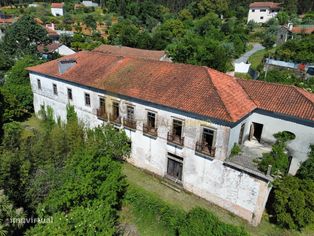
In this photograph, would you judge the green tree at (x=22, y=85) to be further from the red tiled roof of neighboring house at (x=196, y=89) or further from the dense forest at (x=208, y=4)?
the dense forest at (x=208, y=4)

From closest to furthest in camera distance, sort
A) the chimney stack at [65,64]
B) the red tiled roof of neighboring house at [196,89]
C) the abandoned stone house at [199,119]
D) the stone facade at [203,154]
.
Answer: the stone facade at [203,154] < the abandoned stone house at [199,119] < the red tiled roof of neighboring house at [196,89] < the chimney stack at [65,64]

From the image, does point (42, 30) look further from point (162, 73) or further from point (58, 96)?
point (162, 73)

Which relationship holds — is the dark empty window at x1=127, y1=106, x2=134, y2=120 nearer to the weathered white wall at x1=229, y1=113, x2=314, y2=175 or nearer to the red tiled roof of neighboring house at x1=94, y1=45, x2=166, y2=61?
the weathered white wall at x1=229, y1=113, x2=314, y2=175

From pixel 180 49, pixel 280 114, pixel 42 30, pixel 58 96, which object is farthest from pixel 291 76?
pixel 42 30

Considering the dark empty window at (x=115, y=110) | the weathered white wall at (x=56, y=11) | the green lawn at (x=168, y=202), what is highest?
the weathered white wall at (x=56, y=11)

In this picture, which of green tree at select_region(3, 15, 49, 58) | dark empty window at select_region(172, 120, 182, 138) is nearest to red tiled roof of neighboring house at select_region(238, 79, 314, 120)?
dark empty window at select_region(172, 120, 182, 138)

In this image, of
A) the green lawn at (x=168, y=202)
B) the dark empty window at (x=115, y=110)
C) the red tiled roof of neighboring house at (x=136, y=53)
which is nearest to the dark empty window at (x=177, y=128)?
the green lawn at (x=168, y=202)
